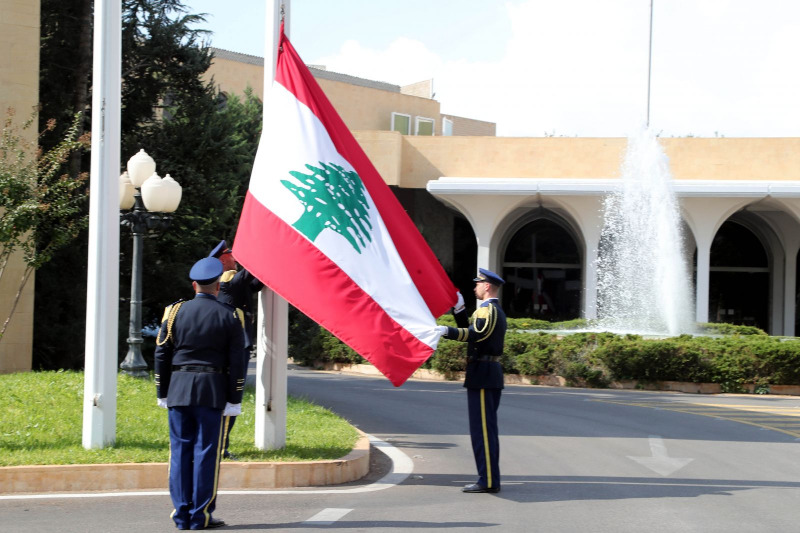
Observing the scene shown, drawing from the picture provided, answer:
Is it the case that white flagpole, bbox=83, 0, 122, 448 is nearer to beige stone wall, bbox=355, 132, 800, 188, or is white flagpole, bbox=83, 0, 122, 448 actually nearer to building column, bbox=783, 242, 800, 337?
beige stone wall, bbox=355, 132, 800, 188

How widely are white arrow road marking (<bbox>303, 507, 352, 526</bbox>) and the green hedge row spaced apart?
14208 millimetres

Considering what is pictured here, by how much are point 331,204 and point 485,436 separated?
2.51m

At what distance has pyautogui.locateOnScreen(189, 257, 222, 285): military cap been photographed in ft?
22.9

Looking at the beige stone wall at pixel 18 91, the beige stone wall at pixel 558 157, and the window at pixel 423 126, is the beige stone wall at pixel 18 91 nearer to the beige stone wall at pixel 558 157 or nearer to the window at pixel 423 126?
the beige stone wall at pixel 558 157

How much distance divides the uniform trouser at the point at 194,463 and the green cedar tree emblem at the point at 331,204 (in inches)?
77.9

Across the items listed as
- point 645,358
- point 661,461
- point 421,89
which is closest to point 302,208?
point 661,461

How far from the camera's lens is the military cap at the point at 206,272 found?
6.98 m

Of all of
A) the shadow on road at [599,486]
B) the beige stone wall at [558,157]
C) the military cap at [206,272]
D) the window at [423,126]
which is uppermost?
the window at [423,126]

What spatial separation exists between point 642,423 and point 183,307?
893 cm

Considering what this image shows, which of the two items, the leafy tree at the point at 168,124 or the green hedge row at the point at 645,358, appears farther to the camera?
the leafy tree at the point at 168,124

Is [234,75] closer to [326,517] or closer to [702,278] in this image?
[702,278]

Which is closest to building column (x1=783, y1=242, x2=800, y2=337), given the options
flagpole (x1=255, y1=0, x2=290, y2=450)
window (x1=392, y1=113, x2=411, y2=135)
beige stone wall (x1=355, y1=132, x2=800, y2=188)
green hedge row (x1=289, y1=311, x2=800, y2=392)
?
beige stone wall (x1=355, y1=132, x2=800, y2=188)

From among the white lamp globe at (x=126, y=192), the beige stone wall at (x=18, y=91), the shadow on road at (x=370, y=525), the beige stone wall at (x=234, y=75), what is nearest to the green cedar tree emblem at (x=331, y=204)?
the shadow on road at (x=370, y=525)

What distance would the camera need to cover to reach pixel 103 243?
8945mm
